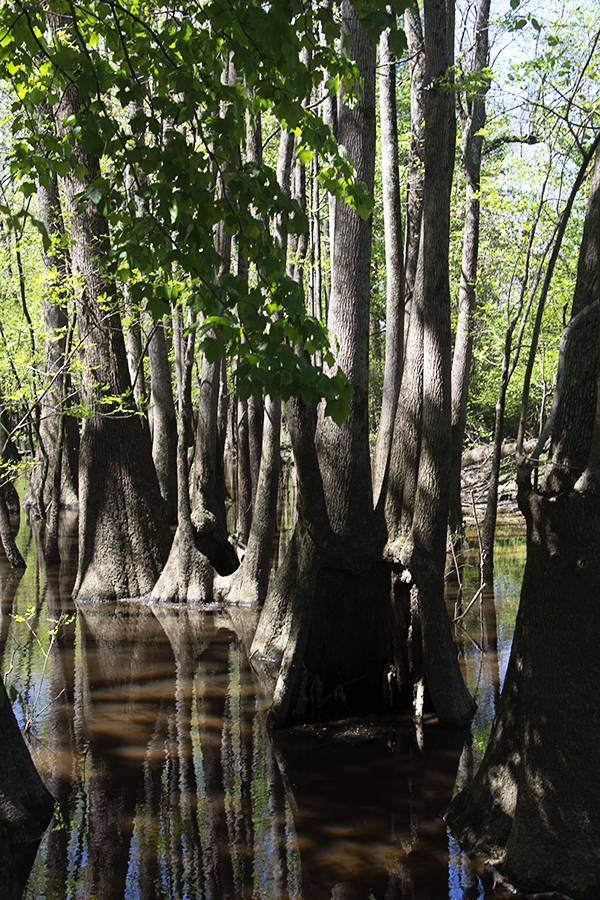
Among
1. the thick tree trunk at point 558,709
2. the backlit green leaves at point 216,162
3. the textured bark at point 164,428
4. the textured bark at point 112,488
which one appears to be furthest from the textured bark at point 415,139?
the backlit green leaves at point 216,162

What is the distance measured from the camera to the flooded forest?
355 cm

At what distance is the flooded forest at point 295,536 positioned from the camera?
3.55m

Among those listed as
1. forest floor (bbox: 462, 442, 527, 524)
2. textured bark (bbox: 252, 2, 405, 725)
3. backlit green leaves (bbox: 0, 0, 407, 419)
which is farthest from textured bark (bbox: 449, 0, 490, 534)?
backlit green leaves (bbox: 0, 0, 407, 419)

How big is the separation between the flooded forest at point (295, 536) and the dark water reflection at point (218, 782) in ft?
0.10

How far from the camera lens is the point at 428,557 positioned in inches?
287

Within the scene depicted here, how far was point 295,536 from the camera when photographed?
8336mm

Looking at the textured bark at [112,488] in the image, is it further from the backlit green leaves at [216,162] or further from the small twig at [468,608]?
the backlit green leaves at [216,162]

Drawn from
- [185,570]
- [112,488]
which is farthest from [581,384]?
[112,488]

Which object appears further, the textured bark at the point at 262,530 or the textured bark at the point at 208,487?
the textured bark at the point at 208,487

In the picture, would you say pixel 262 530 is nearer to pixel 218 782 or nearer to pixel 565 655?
pixel 218 782

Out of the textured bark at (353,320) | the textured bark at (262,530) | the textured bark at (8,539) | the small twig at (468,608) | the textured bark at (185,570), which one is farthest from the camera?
the textured bark at (8,539)

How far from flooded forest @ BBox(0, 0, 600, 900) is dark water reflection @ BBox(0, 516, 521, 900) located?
0.10 feet

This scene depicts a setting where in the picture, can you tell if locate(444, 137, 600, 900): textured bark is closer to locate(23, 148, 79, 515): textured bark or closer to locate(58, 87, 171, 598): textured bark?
locate(23, 148, 79, 515): textured bark

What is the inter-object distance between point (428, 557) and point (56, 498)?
933 cm
